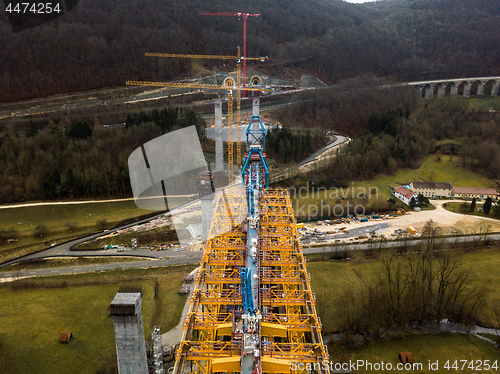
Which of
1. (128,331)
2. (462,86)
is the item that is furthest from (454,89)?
(128,331)

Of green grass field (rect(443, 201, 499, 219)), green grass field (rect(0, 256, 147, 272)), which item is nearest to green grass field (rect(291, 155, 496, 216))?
green grass field (rect(443, 201, 499, 219))

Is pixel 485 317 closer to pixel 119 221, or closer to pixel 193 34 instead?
pixel 119 221

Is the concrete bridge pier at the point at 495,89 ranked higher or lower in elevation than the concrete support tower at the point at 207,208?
higher

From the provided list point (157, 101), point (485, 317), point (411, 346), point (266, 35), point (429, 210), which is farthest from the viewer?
point (266, 35)

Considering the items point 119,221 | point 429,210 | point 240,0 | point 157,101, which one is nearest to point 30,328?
point 119,221

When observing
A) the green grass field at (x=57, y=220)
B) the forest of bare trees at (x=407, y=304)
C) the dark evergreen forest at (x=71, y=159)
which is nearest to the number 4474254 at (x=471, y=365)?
the forest of bare trees at (x=407, y=304)

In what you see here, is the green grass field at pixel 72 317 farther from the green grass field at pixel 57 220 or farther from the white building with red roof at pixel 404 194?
the white building with red roof at pixel 404 194

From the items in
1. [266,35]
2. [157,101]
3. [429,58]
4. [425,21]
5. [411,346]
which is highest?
[425,21]
